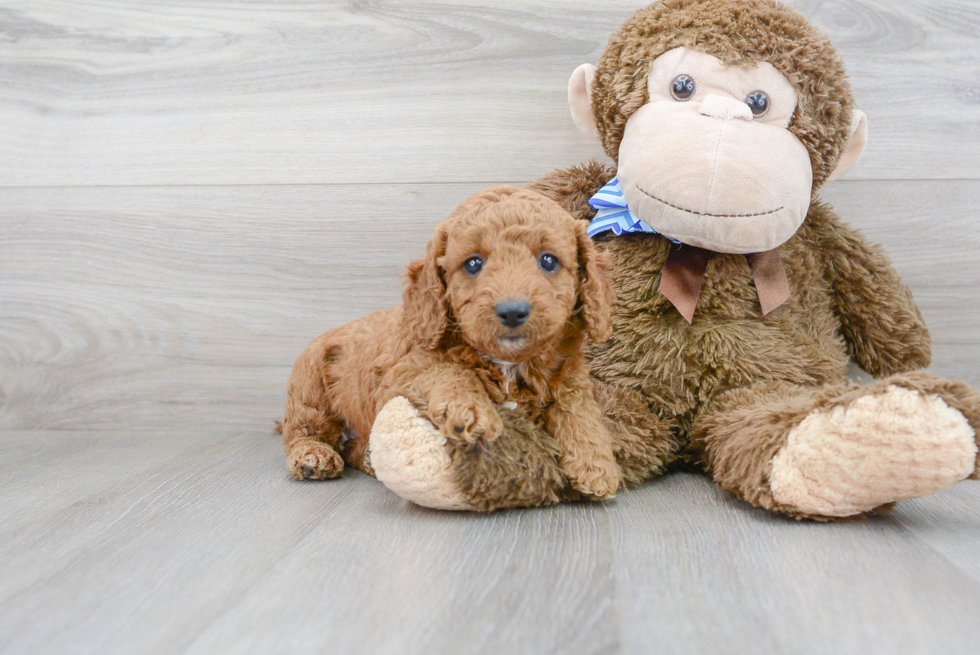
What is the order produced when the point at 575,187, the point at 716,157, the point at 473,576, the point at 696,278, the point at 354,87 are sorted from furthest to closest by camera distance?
the point at 354,87 → the point at 575,187 → the point at 696,278 → the point at 716,157 → the point at 473,576

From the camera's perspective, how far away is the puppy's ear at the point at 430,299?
3.12ft

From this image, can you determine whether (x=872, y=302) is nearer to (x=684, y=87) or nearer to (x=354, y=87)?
(x=684, y=87)

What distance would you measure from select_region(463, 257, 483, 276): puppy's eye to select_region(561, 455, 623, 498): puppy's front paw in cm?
27

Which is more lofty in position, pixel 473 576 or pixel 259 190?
pixel 259 190

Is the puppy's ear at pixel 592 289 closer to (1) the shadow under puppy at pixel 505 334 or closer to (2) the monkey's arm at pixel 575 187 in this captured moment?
(1) the shadow under puppy at pixel 505 334

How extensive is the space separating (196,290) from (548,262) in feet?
2.90

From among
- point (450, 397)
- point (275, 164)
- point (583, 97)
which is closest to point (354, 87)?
point (275, 164)

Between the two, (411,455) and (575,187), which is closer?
(411,455)

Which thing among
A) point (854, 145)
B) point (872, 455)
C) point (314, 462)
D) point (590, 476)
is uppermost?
point (854, 145)

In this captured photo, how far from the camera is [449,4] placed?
1447mm

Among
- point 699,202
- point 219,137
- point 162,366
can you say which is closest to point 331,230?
point 219,137

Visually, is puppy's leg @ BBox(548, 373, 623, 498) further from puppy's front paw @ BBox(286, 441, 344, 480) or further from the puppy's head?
puppy's front paw @ BBox(286, 441, 344, 480)

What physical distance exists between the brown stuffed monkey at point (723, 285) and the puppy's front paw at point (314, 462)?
0.28 metres

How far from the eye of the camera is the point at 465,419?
884 mm
